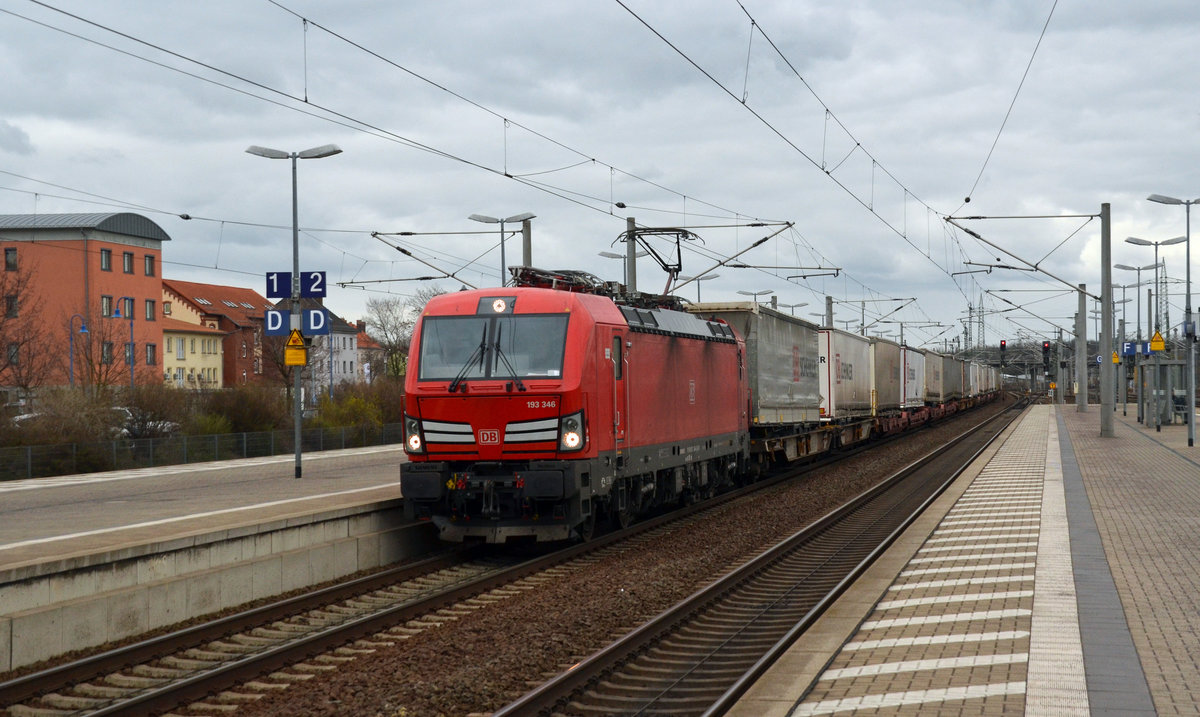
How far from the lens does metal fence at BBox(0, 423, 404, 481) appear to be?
2528 cm

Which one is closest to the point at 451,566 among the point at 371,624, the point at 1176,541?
the point at 371,624

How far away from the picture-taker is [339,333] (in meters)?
112

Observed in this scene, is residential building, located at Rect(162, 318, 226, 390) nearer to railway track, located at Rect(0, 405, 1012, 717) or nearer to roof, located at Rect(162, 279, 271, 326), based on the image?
roof, located at Rect(162, 279, 271, 326)

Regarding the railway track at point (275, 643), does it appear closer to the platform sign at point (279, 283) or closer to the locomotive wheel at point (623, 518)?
the locomotive wheel at point (623, 518)

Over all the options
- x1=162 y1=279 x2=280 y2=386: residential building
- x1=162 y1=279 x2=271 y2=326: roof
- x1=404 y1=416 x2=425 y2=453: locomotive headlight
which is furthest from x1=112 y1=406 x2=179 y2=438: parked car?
x1=162 y1=279 x2=271 y2=326: roof

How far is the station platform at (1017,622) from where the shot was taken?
725 cm

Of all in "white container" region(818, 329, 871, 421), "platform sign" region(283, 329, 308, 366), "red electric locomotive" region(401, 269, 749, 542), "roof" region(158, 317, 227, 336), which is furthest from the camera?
"roof" region(158, 317, 227, 336)

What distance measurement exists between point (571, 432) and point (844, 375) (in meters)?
20.0

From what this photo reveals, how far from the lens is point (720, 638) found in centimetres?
1006

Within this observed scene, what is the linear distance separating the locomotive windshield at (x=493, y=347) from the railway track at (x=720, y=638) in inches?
136

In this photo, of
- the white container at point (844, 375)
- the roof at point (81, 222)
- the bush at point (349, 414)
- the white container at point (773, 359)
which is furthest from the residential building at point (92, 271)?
the white container at point (773, 359)

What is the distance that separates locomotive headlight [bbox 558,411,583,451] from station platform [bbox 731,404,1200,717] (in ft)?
11.8

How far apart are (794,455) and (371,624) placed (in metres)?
18.7

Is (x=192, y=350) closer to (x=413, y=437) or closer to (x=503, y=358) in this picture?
(x=413, y=437)
